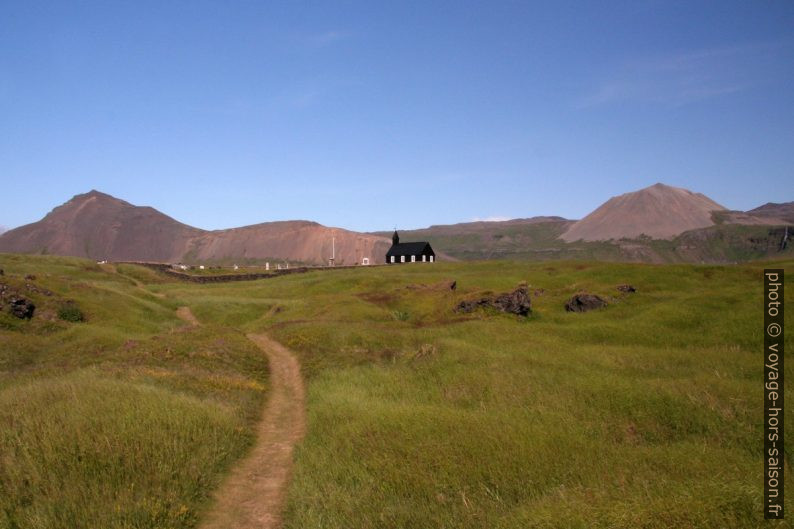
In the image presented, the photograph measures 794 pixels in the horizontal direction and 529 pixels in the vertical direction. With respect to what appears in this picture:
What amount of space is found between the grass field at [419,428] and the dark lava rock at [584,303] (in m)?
9.33

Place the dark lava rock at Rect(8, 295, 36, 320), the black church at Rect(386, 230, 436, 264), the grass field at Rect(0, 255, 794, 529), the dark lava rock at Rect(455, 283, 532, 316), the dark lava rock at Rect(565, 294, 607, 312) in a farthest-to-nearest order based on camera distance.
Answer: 1. the black church at Rect(386, 230, 436, 264)
2. the dark lava rock at Rect(565, 294, 607, 312)
3. the dark lava rock at Rect(455, 283, 532, 316)
4. the dark lava rock at Rect(8, 295, 36, 320)
5. the grass field at Rect(0, 255, 794, 529)

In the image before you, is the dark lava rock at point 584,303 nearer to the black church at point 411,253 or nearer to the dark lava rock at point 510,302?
the dark lava rock at point 510,302

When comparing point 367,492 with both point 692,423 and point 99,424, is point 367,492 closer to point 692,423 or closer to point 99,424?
point 99,424

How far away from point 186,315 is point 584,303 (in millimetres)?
40588

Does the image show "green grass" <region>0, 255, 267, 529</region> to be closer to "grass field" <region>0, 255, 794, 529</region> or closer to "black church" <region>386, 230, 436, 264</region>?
"grass field" <region>0, 255, 794, 529</region>

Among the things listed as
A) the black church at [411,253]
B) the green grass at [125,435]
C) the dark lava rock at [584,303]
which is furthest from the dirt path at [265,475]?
the black church at [411,253]

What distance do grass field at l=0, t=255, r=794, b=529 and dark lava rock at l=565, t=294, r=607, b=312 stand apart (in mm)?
9329

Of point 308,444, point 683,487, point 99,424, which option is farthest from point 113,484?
point 683,487

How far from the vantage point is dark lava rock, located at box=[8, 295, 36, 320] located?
36438 millimetres

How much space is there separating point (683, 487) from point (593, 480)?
5.95 ft

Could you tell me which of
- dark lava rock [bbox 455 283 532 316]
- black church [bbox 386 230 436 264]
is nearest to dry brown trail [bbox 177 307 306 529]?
dark lava rock [bbox 455 283 532 316]

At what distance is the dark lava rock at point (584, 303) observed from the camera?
42344 millimetres

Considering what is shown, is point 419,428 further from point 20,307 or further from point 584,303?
point 20,307

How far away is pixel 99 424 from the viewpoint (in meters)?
12.8
